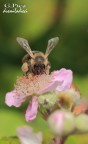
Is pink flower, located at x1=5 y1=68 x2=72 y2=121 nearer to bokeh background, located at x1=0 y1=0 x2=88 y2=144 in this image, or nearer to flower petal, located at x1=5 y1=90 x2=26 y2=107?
flower petal, located at x1=5 y1=90 x2=26 y2=107

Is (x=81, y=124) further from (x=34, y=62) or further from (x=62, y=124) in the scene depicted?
(x=34, y=62)

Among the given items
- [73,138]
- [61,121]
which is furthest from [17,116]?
[61,121]

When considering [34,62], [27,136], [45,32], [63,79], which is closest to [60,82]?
[63,79]

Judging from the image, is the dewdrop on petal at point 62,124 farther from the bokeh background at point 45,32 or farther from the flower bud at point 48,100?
the bokeh background at point 45,32

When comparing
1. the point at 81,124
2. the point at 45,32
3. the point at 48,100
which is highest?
the point at 45,32

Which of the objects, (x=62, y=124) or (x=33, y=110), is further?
(x=33, y=110)
